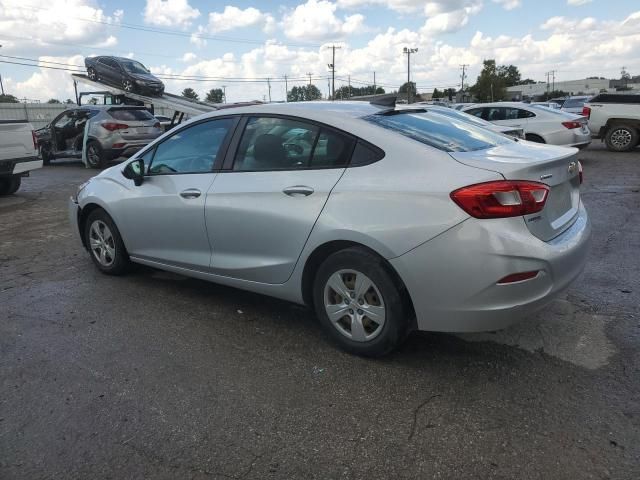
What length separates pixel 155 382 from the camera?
10.8 feet

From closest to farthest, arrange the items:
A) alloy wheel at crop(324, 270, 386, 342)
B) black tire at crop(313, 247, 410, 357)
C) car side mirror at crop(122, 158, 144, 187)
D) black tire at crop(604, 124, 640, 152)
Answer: black tire at crop(313, 247, 410, 357), alloy wheel at crop(324, 270, 386, 342), car side mirror at crop(122, 158, 144, 187), black tire at crop(604, 124, 640, 152)

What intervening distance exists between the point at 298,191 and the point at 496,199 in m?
1.27

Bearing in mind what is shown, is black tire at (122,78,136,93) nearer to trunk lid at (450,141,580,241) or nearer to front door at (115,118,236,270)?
front door at (115,118,236,270)

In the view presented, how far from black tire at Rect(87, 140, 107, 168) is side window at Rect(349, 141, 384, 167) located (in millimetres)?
12390

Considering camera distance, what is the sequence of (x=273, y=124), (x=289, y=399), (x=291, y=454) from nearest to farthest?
(x=291, y=454), (x=289, y=399), (x=273, y=124)

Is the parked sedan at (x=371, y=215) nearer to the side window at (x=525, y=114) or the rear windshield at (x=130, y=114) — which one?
the side window at (x=525, y=114)

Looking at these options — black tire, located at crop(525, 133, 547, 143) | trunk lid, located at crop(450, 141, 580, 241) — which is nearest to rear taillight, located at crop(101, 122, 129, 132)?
black tire, located at crop(525, 133, 547, 143)

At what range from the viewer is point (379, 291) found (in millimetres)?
3246

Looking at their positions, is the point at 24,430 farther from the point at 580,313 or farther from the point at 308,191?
the point at 580,313

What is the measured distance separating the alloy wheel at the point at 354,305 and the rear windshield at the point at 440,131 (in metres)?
0.97

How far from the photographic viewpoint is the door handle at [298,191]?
3.53 metres

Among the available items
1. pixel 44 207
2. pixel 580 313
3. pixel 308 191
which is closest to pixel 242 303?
pixel 308 191

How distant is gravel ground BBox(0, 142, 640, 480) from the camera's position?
2.53 m

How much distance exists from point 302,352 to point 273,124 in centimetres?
164
